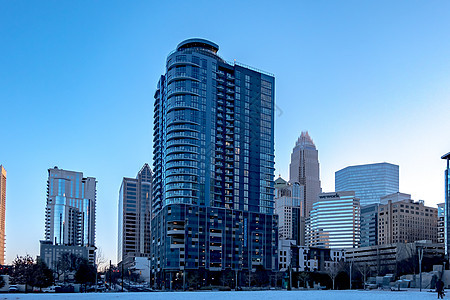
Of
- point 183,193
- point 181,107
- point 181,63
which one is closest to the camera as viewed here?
point 183,193

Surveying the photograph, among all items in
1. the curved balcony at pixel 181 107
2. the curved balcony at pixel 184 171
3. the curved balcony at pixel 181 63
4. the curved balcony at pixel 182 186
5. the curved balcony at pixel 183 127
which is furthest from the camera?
the curved balcony at pixel 181 63

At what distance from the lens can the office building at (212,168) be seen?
169125 mm

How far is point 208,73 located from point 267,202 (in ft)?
168

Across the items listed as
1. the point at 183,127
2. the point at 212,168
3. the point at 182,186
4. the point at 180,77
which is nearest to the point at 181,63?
the point at 180,77

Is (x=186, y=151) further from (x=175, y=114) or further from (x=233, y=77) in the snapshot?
(x=233, y=77)

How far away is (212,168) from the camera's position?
582ft

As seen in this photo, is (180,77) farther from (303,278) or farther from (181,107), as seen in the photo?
(303,278)

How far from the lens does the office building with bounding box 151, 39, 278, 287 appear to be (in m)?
169

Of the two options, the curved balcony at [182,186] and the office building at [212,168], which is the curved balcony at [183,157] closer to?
the office building at [212,168]

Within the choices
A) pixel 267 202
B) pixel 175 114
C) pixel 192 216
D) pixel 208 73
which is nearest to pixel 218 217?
pixel 192 216

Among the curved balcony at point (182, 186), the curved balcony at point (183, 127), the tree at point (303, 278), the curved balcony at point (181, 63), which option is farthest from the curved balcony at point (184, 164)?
the tree at point (303, 278)

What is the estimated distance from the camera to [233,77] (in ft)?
620

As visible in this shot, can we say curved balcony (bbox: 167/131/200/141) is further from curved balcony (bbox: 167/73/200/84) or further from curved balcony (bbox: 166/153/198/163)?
curved balcony (bbox: 167/73/200/84)

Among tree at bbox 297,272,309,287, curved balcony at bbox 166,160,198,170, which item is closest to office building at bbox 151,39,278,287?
curved balcony at bbox 166,160,198,170
